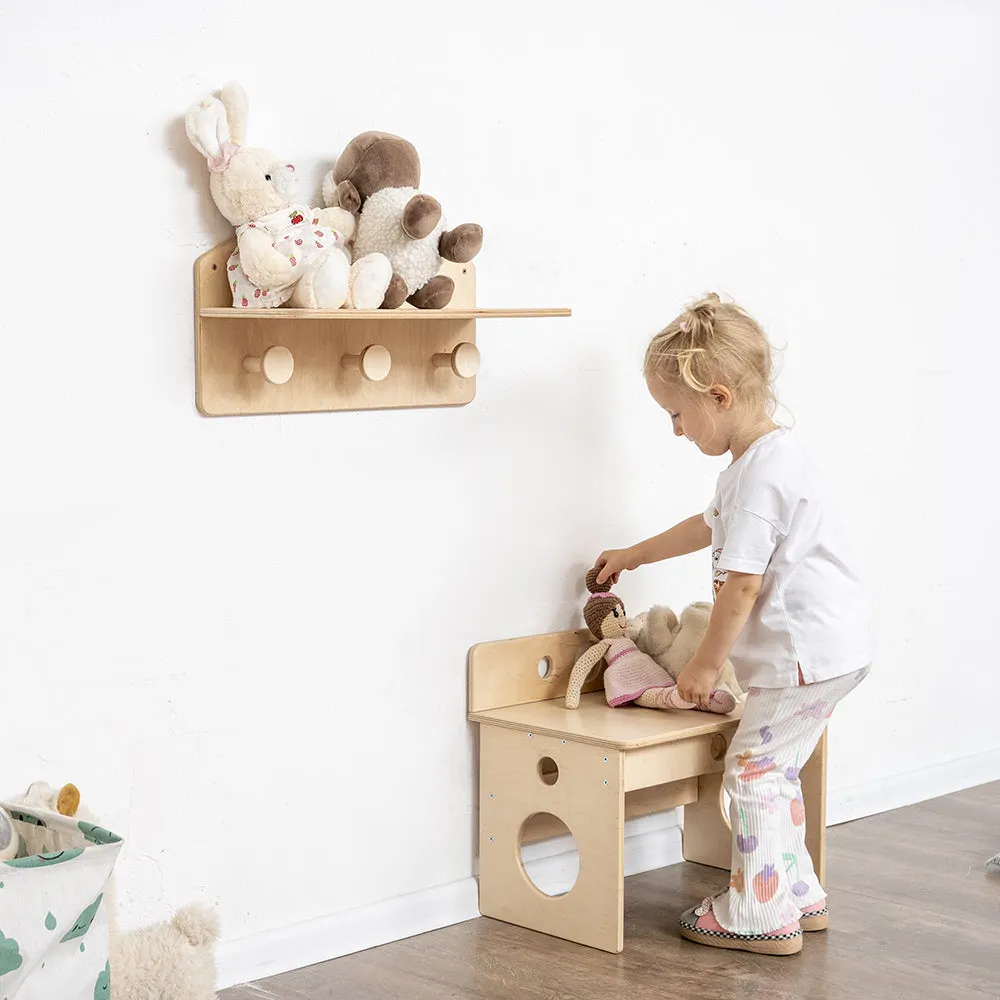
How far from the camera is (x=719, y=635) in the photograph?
7.04ft

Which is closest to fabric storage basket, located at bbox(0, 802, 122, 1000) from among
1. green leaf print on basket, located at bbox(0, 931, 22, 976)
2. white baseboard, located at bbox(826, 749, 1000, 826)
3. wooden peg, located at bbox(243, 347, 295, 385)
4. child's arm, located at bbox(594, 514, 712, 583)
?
green leaf print on basket, located at bbox(0, 931, 22, 976)

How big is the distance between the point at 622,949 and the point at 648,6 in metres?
1.54

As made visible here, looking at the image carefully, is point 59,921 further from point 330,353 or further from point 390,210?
point 390,210

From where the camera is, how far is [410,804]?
7.22 ft

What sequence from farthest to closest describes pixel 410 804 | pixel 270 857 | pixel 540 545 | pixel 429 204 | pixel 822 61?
pixel 822 61
pixel 540 545
pixel 410 804
pixel 270 857
pixel 429 204

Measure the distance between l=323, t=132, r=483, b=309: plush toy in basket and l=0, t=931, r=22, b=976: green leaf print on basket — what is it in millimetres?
966

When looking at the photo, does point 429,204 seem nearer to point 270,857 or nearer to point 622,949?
point 270,857

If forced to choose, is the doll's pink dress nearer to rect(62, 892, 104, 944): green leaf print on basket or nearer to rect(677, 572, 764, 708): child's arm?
rect(677, 572, 764, 708): child's arm

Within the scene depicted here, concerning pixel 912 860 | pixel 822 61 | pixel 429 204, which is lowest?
pixel 912 860

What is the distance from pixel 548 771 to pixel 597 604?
0.93 ft

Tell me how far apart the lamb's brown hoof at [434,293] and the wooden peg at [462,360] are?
0.10m

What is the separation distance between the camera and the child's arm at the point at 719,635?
211cm

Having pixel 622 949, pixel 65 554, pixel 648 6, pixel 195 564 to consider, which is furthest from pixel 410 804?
pixel 648 6

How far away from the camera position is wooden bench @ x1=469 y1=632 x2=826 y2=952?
2104 millimetres
